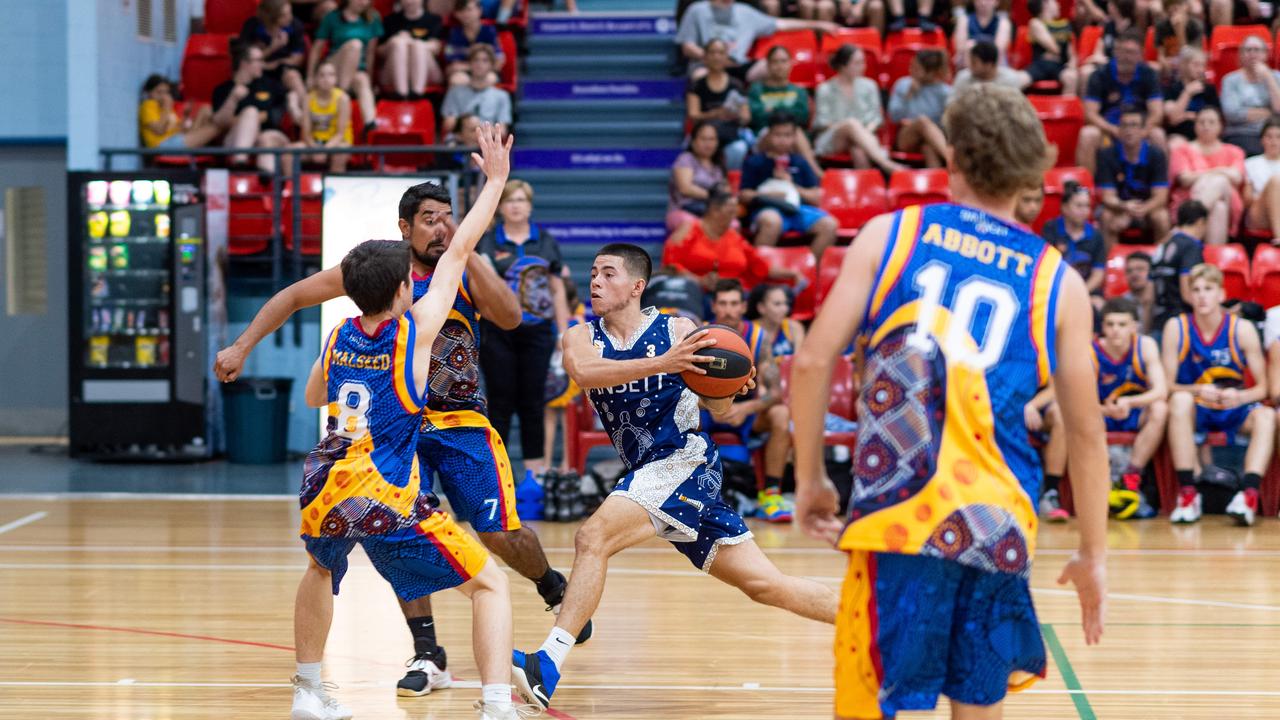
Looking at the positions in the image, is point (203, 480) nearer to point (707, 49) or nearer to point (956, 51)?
point (707, 49)

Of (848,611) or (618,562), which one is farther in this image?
(618,562)

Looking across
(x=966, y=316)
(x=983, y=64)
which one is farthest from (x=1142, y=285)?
(x=966, y=316)

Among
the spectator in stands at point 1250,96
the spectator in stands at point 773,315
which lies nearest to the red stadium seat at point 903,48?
the spectator in stands at point 1250,96

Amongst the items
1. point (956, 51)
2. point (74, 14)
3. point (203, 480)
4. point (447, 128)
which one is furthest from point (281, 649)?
point (956, 51)

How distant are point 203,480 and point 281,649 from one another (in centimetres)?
541

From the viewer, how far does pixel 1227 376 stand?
9.77 m

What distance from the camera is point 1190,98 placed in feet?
42.0

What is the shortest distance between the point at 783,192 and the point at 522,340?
341cm

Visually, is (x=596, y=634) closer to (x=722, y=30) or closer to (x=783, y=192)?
(x=783, y=192)

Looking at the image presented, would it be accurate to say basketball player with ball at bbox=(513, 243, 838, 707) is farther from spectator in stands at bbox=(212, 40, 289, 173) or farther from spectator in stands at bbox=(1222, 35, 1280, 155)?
spectator in stands at bbox=(1222, 35, 1280, 155)

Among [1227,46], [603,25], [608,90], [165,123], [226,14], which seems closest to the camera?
[165,123]

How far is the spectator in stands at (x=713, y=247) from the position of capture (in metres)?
10.8

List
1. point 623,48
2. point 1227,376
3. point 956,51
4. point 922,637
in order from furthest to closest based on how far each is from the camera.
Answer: point 623,48 < point 956,51 < point 1227,376 < point 922,637

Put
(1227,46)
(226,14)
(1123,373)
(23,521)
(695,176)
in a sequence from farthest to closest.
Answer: (226,14), (1227,46), (695,176), (1123,373), (23,521)
